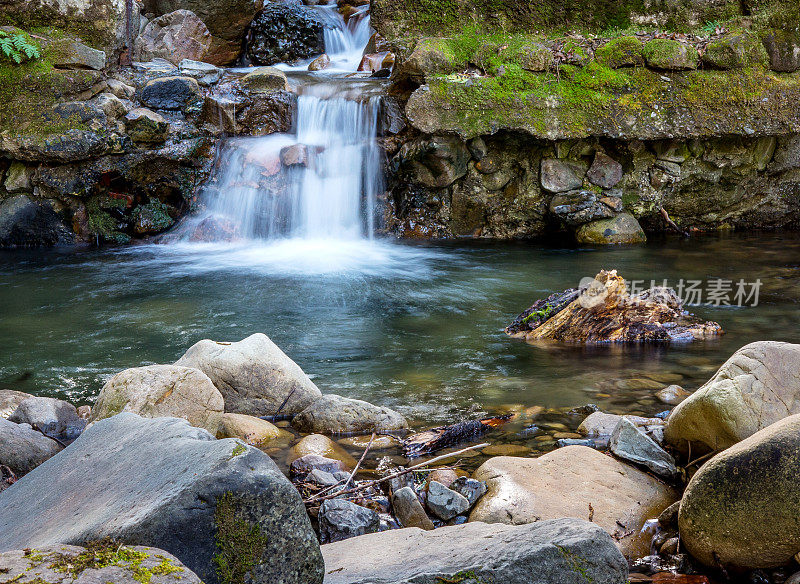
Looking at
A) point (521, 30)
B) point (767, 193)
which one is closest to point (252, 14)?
point (521, 30)

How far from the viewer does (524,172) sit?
39.1 feet

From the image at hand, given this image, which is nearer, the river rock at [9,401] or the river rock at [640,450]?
the river rock at [640,450]

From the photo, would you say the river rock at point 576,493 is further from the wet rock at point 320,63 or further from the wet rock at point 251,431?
the wet rock at point 320,63

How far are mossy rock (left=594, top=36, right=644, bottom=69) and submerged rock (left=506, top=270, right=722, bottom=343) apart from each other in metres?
6.19

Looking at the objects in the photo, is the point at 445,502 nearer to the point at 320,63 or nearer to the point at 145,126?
the point at 145,126

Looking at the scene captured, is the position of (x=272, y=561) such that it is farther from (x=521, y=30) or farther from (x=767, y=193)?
(x=767, y=193)

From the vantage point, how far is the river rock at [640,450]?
137 inches

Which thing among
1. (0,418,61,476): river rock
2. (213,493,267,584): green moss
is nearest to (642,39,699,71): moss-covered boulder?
(0,418,61,476): river rock

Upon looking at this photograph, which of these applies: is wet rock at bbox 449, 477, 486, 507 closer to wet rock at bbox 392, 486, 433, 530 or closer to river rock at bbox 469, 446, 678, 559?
river rock at bbox 469, 446, 678, 559

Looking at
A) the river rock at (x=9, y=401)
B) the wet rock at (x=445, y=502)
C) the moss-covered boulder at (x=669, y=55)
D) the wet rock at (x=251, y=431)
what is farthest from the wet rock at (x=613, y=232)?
the river rock at (x=9, y=401)

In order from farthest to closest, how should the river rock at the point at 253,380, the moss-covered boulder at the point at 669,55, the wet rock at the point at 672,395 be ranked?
the moss-covered boulder at the point at 669,55
the wet rock at the point at 672,395
the river rock at the point at 253,380

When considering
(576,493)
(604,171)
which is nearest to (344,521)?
(576,493)

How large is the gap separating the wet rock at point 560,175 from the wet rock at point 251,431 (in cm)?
876

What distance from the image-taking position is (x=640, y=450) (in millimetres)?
3566
